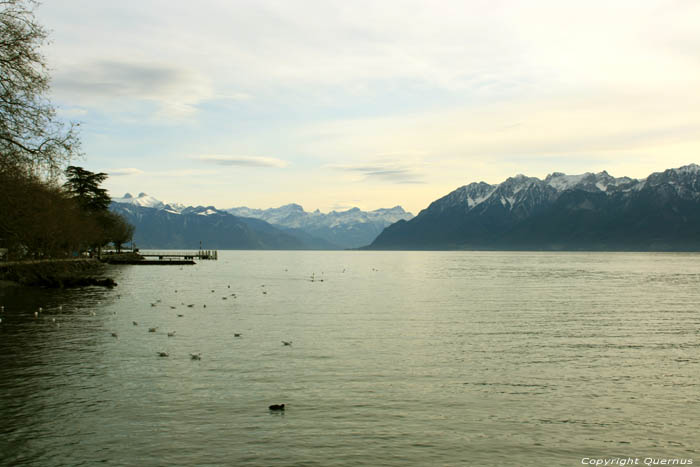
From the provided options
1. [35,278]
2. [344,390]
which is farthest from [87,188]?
[344,390]

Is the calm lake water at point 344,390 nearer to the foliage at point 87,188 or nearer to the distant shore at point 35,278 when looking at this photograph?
the distant shore at point 35,278

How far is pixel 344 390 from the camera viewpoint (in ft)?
75.8

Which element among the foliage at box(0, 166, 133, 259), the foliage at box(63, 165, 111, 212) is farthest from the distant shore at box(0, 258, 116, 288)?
the foliage at box(63, 165, 111, 212)

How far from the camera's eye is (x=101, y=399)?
2123 cm

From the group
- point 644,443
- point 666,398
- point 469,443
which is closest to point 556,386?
point 666,398

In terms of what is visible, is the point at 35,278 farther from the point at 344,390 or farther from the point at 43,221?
the point at 344,390

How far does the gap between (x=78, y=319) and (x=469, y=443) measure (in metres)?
35.5

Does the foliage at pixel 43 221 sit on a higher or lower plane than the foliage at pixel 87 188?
lower

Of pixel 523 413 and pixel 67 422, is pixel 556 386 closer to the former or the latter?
pixel 523 413

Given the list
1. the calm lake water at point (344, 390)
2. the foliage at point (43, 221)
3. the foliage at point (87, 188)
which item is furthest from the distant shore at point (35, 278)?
the foliage at point (87, 188)

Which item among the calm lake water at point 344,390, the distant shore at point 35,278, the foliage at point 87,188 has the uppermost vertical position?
the foliage at point 87,188

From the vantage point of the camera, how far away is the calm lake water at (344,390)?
16.8 m

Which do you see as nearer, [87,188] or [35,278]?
[35,278]

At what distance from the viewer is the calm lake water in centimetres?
1675
